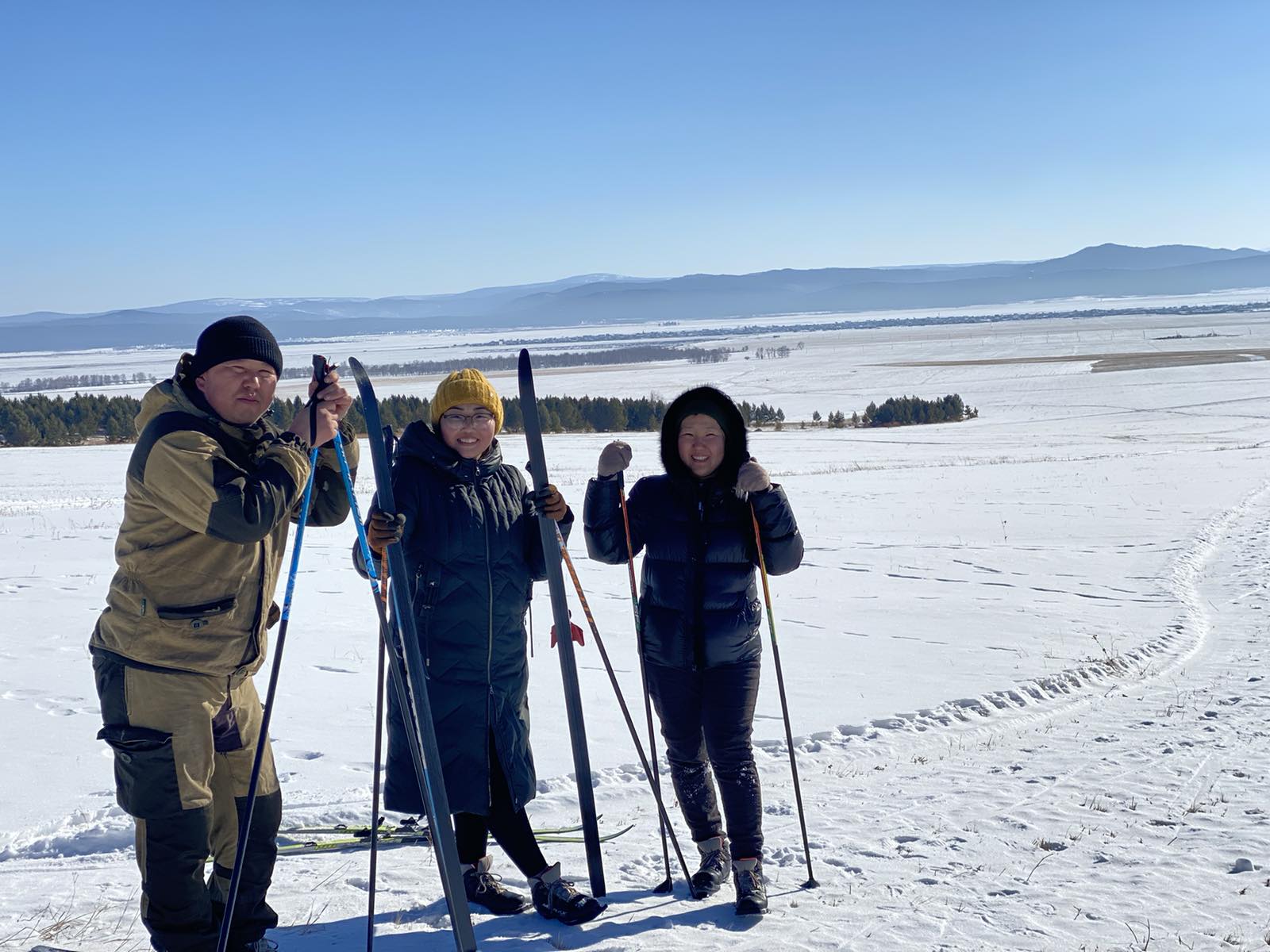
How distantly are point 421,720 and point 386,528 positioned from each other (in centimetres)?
63

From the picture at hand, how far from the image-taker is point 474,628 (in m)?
3.58

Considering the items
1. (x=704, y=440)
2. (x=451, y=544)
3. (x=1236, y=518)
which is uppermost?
(x=704, y=440)

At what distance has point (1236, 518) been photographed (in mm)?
15148

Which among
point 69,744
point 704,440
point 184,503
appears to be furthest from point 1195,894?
point 69,744

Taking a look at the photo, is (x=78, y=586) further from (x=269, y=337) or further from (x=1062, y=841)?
(x=1062, y=841)

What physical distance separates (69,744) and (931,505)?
14393 mm

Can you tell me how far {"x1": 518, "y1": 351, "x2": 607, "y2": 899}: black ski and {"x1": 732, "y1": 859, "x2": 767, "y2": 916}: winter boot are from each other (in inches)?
21.2

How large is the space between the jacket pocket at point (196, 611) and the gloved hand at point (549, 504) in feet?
3.68

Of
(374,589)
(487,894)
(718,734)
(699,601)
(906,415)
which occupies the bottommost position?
(906,415)

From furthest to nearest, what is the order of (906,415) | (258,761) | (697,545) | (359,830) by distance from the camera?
(906,415) < (359,830) < (697,545) < (258,761)

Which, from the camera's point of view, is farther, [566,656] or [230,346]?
[566,656]

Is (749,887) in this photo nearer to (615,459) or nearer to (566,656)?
(566,656)

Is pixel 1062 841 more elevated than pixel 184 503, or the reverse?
pixel 184 503

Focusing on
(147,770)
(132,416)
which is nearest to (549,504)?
(147,770)
